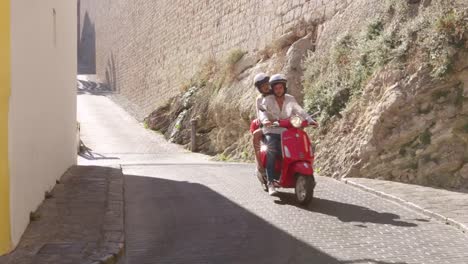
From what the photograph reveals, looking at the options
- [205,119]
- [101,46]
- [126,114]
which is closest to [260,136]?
[205,119]

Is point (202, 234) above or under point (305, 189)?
under

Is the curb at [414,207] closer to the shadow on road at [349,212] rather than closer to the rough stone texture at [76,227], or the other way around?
the shadow on road at [349,212]

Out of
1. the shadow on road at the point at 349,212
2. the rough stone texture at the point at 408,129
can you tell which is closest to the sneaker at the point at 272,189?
the shadow on road at the point at 349,212

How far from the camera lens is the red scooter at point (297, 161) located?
6656mm

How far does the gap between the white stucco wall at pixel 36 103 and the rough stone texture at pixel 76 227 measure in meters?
0.15

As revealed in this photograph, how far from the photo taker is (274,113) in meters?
7.35

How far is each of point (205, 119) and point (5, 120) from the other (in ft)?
42.0

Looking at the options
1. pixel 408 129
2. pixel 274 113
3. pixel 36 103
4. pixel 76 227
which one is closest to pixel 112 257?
pixel 76 227

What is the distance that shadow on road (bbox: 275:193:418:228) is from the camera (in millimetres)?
5933

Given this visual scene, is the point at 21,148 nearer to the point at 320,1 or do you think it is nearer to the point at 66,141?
the point at 66,141

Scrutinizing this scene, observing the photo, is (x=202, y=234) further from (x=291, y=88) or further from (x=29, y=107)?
(x=291, y=88)

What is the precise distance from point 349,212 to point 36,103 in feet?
10.8

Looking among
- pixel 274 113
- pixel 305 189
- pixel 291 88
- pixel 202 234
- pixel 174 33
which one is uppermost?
pixel 174 33

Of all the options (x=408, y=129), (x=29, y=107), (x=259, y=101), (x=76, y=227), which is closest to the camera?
(x=76, y=227)
